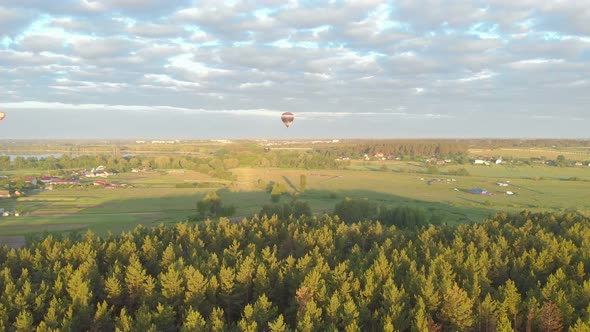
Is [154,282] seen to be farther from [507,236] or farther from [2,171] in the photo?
[2,171]

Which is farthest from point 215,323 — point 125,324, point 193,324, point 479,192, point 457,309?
Result: point 479,192

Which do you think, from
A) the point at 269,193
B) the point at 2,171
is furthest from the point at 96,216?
the point at 2,171

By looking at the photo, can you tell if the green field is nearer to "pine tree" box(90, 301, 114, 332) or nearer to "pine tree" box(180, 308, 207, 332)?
"pine tree" box(90, 301, 114, 332)

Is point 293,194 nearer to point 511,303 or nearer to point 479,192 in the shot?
point 479,192

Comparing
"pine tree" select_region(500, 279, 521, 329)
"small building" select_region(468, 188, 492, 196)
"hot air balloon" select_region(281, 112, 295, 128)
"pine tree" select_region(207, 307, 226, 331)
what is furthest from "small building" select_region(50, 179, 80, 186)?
"pine tree" select_region(500, 279, 521, 329)

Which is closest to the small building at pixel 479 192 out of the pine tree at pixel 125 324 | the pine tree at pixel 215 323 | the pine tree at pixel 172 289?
the pine tree at pixel 172 289

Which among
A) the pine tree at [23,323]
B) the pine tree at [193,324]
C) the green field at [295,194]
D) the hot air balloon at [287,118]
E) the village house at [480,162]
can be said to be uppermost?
the hot air balloon at [287,118]

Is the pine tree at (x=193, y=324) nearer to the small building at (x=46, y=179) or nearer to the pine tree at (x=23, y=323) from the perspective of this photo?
the pine tree at (x=23, y=323)

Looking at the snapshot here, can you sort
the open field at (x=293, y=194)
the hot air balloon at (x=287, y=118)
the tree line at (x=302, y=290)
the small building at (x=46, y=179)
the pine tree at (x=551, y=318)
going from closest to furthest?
1. the pine tree at (x=551, y=318)
2. the tree line at (x=302, y=290)
3. the open field at (x=293, y=194)
4. the hot air balloon at (x=287, y=118)
5. the small building at (x=46, y=179)
